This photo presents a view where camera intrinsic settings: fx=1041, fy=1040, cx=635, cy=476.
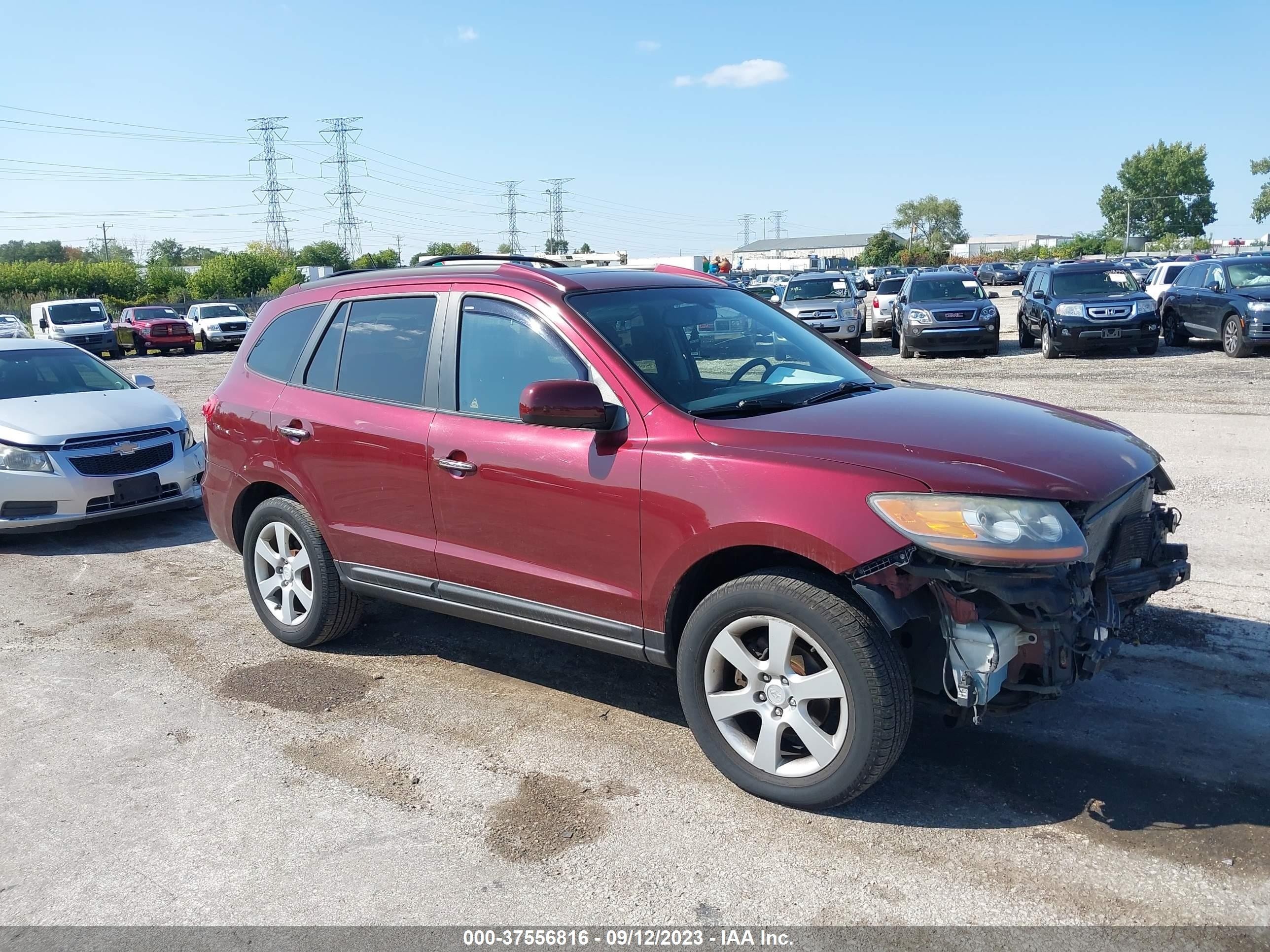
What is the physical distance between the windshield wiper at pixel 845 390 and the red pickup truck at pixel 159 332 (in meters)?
34.6

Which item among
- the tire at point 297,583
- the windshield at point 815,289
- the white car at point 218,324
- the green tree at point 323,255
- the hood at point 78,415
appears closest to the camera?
the tire at point 297,583

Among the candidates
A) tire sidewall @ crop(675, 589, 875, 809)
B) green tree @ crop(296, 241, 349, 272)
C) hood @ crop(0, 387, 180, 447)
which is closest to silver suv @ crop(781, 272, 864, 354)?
hood @ crop(0, 387, 180, 447)

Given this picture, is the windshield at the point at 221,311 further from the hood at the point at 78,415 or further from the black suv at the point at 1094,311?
the hood at the point at 78,415

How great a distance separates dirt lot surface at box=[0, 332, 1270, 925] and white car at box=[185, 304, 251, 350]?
32.1 metres

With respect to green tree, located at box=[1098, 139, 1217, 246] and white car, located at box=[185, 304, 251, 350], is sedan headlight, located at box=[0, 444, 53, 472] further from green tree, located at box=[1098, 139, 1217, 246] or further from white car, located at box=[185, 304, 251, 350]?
green tree, located at box=[1098, 139, 1217, 246]

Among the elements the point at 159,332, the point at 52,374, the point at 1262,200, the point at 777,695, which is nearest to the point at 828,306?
the point at 52,374

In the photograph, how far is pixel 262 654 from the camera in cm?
545

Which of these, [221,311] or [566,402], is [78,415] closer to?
[566,402]

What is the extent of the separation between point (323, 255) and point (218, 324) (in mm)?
51928

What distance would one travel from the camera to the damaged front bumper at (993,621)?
325 cm

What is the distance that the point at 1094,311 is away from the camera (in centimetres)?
1809

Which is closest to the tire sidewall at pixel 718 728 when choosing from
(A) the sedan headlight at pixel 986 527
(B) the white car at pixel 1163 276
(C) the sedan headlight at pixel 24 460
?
(A) the sedan headlight at pixel 986 527

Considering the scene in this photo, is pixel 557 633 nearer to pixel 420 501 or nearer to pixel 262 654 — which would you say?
pixel 420 501

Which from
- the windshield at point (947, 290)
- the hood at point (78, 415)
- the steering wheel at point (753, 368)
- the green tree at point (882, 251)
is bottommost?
the hood at point (78, 415)
